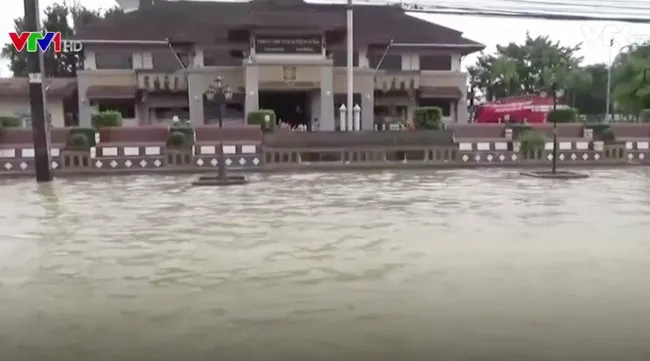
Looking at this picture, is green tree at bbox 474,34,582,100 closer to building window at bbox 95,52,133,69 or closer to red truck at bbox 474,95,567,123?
red truck at bbox 474,95,567,123

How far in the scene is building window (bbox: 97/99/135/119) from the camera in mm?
34844

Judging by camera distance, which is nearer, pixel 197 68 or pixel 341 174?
pixel 341 174

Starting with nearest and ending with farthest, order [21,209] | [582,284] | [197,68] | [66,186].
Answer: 1. [582,284]
2. [21,209]
3. [66,186]
4. [197,68]

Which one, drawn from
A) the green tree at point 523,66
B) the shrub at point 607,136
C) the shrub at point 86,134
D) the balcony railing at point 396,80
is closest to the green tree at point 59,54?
the balcony railing at point 396,80

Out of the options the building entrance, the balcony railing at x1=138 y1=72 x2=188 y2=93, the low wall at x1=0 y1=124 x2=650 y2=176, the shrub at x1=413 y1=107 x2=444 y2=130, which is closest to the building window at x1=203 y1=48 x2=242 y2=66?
the balcony railing at x1=138 y1=72 x2=188 y2=93

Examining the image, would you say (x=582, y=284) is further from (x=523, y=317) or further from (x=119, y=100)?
(x=119, y=100)

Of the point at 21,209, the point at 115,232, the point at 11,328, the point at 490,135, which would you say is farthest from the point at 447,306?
the point at 490,135

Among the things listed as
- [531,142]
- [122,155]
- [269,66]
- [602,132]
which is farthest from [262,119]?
[602,132]

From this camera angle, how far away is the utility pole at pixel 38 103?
1811 centimetres

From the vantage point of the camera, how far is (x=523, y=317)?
18.2 feet

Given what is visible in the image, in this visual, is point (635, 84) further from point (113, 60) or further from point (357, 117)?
point (113, 60)

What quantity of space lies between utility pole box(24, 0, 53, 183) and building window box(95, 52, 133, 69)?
16796mm

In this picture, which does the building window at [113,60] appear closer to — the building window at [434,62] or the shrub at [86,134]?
the shrub at [86,134]

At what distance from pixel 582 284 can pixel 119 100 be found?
31.5 meters
